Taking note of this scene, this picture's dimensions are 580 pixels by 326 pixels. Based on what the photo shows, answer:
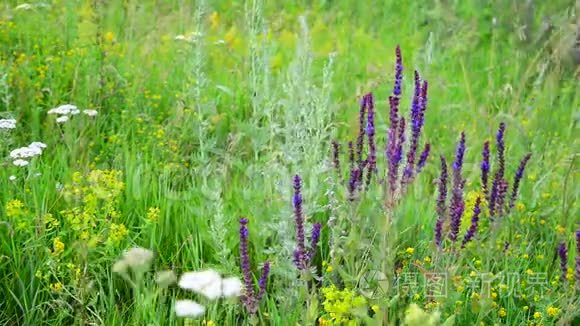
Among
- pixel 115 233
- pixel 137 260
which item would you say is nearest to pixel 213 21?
pixel 115 233

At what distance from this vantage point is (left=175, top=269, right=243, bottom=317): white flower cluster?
195 centimetres

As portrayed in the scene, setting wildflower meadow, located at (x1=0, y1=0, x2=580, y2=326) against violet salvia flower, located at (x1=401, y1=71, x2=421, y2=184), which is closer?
violet salvia flower, located at (x1=401, y1=71, x2=421, y2=184)

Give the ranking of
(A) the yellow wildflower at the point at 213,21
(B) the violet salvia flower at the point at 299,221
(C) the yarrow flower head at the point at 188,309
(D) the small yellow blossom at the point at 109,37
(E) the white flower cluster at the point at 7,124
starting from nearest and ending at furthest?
1. (C) the yarrow flower head at the point at 188,309
2. (B) the violet salvia flower at the point at 299,221
3. (E) the white flower cluster at the point at 7,124
4. (D) the small yellow blossom at the point at 109,37
5. (A) the yellow wildflower at the point at 213,21

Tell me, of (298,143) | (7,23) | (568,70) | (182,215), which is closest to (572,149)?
(568,70)

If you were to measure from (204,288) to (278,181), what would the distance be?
69 cm

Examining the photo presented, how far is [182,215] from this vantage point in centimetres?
285

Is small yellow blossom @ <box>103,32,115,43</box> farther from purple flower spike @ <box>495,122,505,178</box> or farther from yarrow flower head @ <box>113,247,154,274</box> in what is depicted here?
purple flower spike @ <box>495,122,505,178</box>

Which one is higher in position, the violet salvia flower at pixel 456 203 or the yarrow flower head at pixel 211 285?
the violet salvia flower at pixel 456 203

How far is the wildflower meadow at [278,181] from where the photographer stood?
2.23 m

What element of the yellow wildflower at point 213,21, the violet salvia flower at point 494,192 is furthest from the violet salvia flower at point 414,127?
the yellow wildflower at point 213,21

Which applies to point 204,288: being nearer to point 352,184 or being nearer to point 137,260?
point 137,260

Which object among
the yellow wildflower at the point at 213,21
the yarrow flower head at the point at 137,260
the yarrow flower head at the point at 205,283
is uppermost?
the yellow wildflower at the point at 213,21

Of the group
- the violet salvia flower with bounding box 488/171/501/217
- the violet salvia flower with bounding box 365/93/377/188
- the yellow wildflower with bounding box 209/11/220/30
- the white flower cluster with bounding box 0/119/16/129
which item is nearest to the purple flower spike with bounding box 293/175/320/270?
the violet salvia flower with bounding box 365/93/377/188

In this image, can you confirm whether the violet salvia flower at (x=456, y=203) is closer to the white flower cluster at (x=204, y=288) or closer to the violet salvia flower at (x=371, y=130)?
the violet salvia flower at (x=371, y=130)
